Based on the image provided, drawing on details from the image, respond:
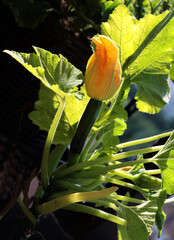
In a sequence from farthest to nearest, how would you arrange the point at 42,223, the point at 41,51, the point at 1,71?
the point at 42,223, the point at 1,71, the point at 41,51

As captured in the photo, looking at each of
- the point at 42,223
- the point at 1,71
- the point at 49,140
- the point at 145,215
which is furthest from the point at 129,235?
the point at 42,223

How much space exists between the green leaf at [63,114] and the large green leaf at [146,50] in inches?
3.0

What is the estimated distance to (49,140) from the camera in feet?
1.20

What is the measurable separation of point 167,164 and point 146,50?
14 centimetres

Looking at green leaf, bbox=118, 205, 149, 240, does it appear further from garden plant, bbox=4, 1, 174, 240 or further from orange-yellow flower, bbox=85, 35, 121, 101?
orange-yellow flower, bbox=85, 35, 121, 101

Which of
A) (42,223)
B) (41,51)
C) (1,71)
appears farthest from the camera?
(42,223)

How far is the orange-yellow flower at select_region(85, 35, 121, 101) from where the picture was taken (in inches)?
11.5

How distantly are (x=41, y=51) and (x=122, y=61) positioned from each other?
0.41 ft

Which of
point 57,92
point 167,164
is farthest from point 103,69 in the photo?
point 167,164

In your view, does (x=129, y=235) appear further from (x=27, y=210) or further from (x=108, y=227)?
(x=108, y=227)

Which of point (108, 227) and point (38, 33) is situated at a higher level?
point (38, 33)

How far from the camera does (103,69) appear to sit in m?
0.30

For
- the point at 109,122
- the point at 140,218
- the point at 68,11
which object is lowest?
the point at 140,218

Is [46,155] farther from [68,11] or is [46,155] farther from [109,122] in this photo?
[68,11]
